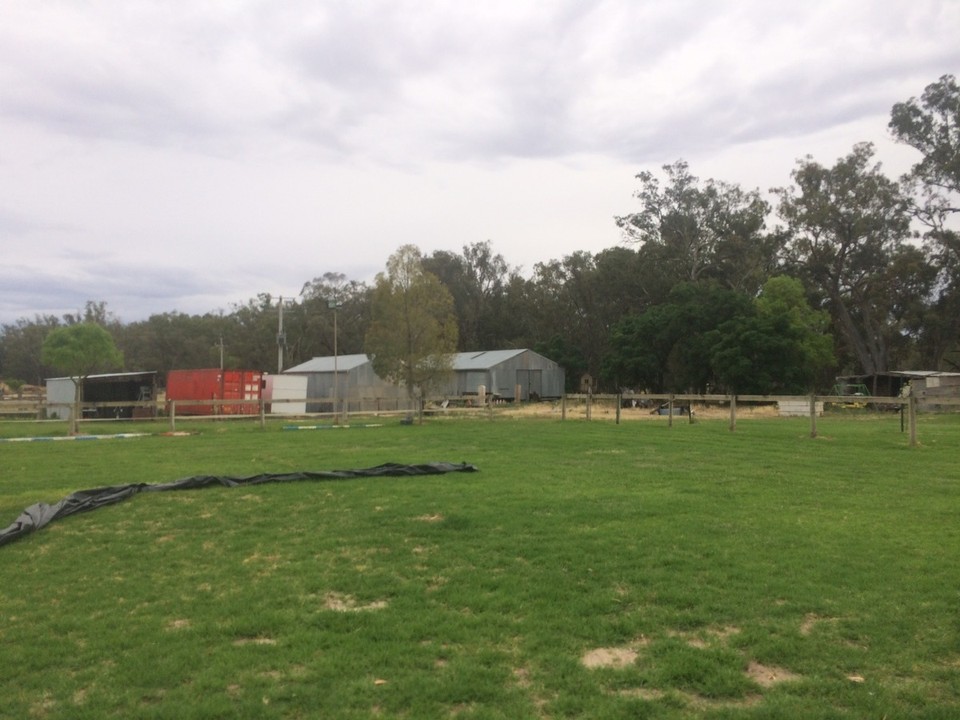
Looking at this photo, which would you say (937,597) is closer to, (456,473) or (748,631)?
(748,631)

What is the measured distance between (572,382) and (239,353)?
36.5 m

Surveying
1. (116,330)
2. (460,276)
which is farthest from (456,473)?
(116,330)

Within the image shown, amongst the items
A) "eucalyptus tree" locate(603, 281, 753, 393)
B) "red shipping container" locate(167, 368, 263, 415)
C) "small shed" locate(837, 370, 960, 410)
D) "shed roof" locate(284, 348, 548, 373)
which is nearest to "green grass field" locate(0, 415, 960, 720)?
"red shipping container" locate(167, 368, 263, 415)

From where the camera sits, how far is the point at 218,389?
122 ft

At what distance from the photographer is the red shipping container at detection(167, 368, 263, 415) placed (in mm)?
36938

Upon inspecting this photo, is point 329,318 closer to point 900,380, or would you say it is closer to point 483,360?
point 483,360

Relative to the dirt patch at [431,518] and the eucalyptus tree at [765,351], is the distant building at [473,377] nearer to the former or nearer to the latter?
the eucalyptus tree at [765,351]

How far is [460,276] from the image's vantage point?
246 ft

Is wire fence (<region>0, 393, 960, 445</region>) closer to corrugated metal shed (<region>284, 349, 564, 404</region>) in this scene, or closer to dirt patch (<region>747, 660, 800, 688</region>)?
corrugated metal shed (<region>284, 349, 564, 404</region>)

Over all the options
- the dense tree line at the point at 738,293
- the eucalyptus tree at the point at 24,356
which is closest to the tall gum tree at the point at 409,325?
the dense tree line at the point at 738,293

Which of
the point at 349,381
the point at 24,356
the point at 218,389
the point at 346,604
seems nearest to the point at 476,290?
the point at 349,381

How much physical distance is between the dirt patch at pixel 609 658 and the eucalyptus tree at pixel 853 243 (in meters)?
55.1

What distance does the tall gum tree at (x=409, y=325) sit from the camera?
3403 cm

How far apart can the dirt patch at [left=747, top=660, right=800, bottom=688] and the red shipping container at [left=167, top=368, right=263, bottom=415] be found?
3407 cm
